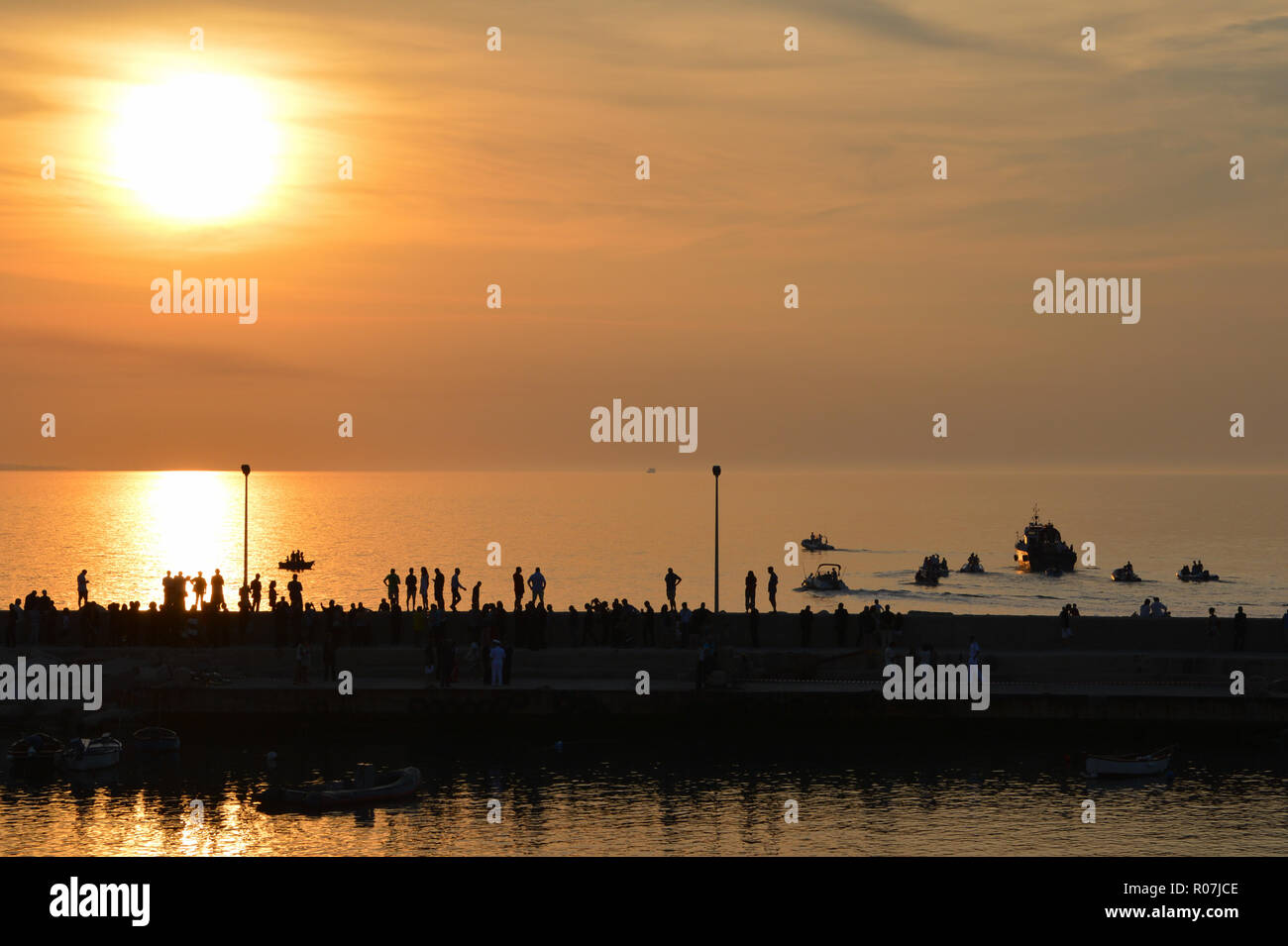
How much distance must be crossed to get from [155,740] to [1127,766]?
25095 millimetres

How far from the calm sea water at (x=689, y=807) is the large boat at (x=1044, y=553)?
120 meters

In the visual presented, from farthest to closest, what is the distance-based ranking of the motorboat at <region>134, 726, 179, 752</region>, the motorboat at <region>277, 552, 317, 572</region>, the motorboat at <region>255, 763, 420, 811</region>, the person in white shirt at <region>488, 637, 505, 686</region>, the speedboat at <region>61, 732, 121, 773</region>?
the motorboat at <region>277, 552, 317, 572</region>, the person in white shirt at <region>488, 637, 505, 686</region>, the motorboat at <region>134, 726, 179, 752</region>, the speedboat at <region>61, 732, 121, 773</region>, the motorboat at <region>255, 763, 420, 811</region>

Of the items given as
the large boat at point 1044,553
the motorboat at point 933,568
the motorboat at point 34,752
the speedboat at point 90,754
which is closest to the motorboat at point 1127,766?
the speedboat at point 90,754

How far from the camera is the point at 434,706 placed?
36.8 meters

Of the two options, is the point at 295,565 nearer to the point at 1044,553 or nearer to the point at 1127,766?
the point at 1044,553

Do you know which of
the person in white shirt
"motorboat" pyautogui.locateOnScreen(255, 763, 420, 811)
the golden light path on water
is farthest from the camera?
the person in white shirt

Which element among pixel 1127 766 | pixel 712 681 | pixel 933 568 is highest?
pixel 933 568

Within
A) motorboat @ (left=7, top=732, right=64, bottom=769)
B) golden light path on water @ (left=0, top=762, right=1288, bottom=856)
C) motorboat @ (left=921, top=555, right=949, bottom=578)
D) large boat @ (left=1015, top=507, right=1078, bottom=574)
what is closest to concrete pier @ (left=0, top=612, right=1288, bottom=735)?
golden light path on water @ (left=0, top=762, right=1288, bottom=856)

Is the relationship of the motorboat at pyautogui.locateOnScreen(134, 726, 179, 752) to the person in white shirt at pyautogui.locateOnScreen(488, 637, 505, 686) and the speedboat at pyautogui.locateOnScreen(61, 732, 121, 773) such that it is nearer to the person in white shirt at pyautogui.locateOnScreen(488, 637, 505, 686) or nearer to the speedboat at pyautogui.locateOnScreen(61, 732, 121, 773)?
the speedboat at pyautogui.locateOnScreen(61, 732, 121, 773)

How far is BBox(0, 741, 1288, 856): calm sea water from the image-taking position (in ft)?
92.6

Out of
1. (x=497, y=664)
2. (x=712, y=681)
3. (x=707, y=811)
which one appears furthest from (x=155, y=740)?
(x=707, y=811)

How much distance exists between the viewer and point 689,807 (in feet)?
103

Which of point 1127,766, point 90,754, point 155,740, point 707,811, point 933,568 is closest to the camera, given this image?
point 707,811

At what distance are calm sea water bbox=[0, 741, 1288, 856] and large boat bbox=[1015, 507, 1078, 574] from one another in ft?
393
